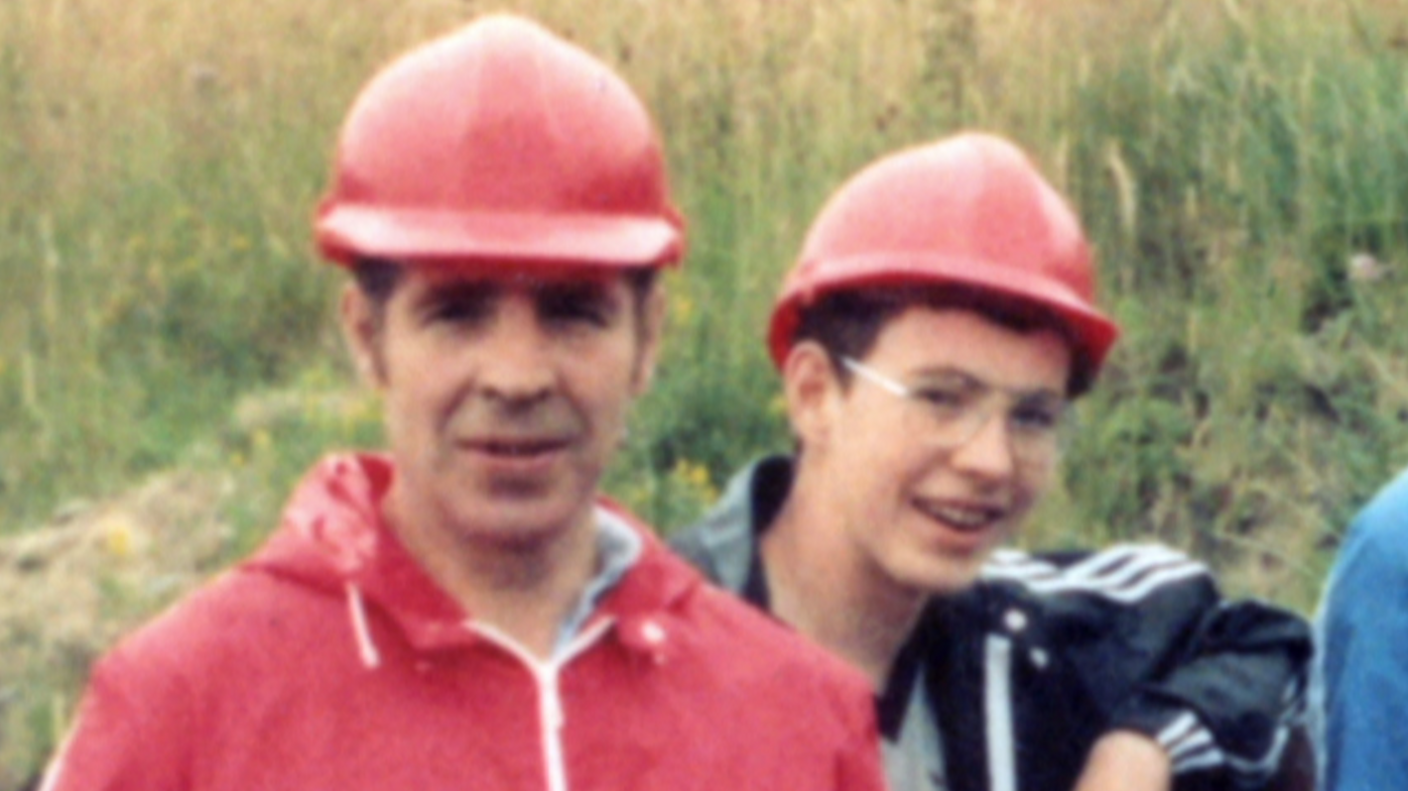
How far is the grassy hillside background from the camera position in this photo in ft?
19.8

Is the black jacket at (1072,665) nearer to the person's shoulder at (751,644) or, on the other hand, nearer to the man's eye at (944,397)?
the man's eye at (944,397)

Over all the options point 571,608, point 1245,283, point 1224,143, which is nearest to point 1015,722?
point 571,608

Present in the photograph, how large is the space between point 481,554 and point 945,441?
3.00 ft

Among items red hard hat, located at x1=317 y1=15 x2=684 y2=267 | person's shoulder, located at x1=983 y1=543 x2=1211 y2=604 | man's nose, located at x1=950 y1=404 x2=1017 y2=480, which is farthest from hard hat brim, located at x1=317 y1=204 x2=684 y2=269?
person's shoulder, located at x1=983 y1=543 x2=1211 y2=604

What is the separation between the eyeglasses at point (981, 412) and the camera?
3736mm

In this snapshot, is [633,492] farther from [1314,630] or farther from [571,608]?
[571,608]

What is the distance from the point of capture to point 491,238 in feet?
9.57

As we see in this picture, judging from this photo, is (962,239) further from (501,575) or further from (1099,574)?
(501,575)

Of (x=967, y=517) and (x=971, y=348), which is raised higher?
(x=971, y=348)

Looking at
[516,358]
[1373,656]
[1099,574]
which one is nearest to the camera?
[516,358]

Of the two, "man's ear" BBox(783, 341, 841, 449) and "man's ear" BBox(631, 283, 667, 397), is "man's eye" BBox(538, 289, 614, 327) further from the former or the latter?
"man's ear" BBox(783, 341, 841, 449)

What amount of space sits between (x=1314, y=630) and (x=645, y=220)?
4.60ft

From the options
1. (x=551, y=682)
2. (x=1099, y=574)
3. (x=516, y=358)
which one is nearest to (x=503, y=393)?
(x=516, y=358)

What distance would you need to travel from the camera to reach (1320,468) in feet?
19.7
